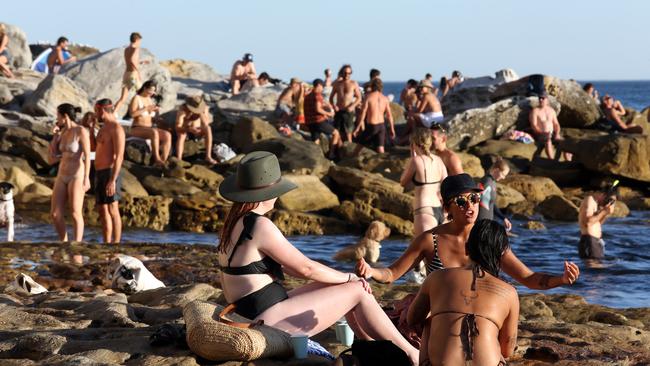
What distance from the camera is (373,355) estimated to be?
581 centimetres

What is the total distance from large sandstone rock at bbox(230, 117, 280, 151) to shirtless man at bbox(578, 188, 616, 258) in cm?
990

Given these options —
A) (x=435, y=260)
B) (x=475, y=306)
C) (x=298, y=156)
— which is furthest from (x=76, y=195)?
(x=298, y=156)

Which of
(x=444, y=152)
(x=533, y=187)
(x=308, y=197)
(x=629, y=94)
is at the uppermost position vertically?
(x=444, y=152)

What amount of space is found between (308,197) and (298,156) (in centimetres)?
289

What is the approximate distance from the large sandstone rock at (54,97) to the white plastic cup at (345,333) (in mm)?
17584

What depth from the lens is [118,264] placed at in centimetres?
1022

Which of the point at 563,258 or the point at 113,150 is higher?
the point at 113,150

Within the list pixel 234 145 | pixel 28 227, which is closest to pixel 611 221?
pixel 234 145

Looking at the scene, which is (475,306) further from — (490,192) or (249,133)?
(249,133)

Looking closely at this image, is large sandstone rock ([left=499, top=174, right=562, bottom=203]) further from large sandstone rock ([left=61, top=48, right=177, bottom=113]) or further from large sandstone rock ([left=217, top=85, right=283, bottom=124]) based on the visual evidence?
large sandstone rock ([left=61, top=48, right=177, bottom=113])

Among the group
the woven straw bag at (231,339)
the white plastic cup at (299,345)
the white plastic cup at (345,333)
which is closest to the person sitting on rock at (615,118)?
the white plastic cup at (345,333)

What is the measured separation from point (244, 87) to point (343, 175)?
10993mm

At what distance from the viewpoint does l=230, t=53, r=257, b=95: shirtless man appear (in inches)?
1191

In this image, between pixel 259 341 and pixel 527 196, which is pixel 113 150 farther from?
pixel 527 196
